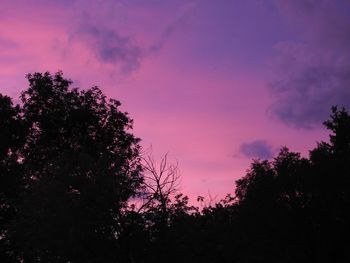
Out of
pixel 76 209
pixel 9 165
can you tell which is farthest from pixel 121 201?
pixel 9 165

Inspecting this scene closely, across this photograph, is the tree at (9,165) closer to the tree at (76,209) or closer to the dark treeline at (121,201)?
the dark treeline at (121,201)

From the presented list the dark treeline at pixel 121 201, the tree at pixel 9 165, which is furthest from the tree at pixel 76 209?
the tree at pixel 9 165

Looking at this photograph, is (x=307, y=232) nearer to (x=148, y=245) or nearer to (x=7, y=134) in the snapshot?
(x=148, y=245)

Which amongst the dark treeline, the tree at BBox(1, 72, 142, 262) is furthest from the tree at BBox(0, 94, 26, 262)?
the tree at BBox(1, 72, 142, 262)

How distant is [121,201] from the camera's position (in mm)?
31156

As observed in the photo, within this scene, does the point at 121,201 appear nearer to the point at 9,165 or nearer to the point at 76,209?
the point at 76,209

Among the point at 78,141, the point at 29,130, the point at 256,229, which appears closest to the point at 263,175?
the point at 256,229

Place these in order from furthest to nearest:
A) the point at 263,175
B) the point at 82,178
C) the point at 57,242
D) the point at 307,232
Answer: the point at 263,175
the point at 307,232
the point at 82,178
the point at 57,242

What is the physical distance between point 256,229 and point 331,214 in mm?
9050

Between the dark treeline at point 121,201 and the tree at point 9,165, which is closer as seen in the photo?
the dark treeline at point 121,201

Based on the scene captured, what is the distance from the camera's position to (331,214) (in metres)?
53.4

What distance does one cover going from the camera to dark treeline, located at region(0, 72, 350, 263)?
98.0 ft

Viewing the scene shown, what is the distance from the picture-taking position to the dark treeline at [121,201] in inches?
1176

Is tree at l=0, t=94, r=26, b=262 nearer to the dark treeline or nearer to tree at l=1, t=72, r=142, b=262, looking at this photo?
the dark treeline
